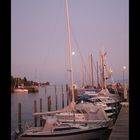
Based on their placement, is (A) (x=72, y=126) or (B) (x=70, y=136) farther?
(A) (x=72, y=126)

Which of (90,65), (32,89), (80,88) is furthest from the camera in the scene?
(32,89)

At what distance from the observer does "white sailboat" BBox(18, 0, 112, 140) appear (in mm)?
9102

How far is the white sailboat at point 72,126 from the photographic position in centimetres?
910

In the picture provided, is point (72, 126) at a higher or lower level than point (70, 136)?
higher

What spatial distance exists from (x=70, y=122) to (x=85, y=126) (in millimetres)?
636

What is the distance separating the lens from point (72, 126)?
9445mm
